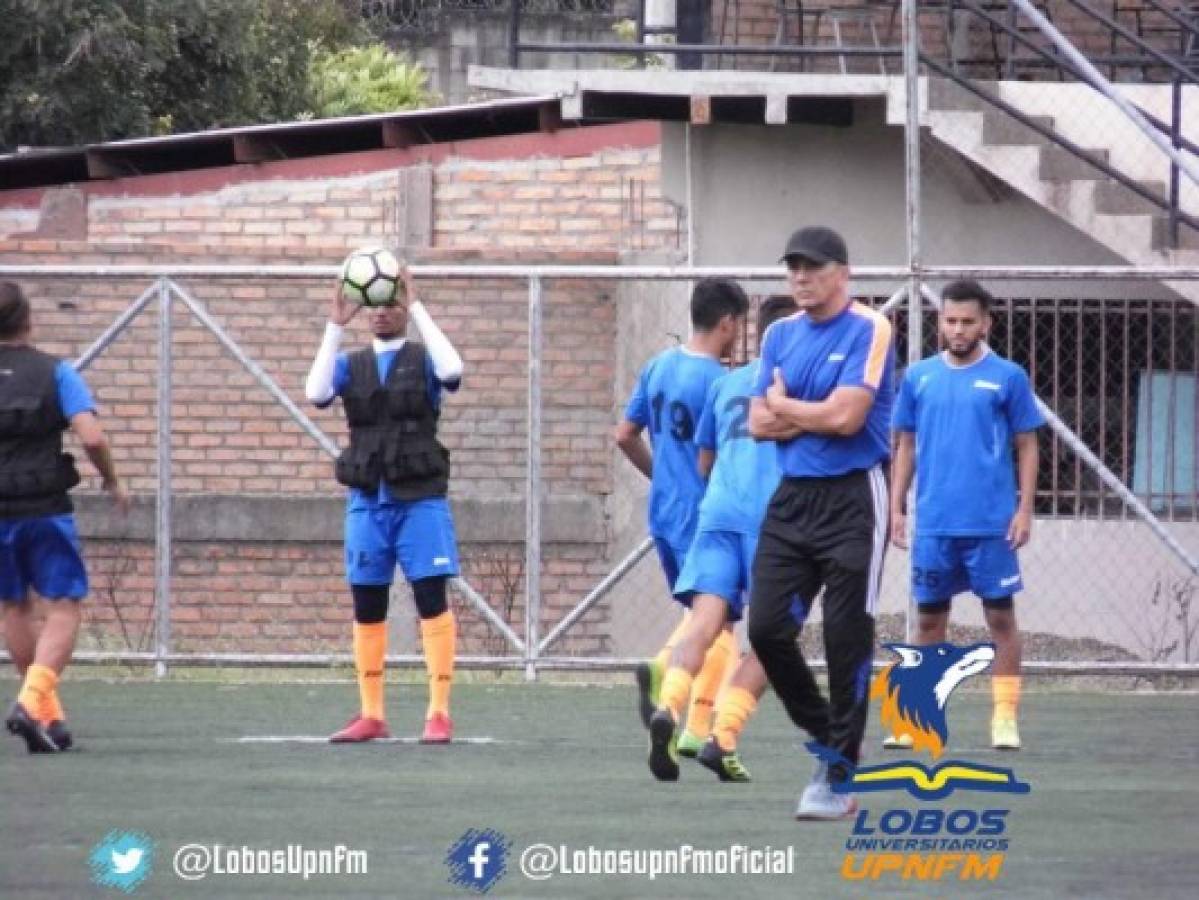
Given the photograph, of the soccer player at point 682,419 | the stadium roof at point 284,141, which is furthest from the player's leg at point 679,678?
the stadium roof at point 284,141

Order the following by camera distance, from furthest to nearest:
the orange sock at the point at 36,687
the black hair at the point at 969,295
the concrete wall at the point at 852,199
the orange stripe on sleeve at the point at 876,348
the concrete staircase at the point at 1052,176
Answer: the concrete wall at the point at 852,199 < the concrete staircase at the point at 1052,176 < the black hair at the point at 969,295 < the orange sock at the point at 36,687 < the orange stripe on sleeve at the point at 876,348

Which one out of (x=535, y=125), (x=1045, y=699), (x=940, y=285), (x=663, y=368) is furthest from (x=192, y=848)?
(x=535, y=125)

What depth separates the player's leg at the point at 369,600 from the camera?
12.8 metres

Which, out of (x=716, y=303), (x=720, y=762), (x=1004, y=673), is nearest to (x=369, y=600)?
(x=716, y=303)

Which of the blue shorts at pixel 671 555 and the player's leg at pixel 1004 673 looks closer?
the blue shorts at pixel 671 555

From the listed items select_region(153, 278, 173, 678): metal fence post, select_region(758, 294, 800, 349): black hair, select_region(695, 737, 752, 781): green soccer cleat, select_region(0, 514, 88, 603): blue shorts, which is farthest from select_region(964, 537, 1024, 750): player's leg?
select_region(153, 278, 173, 678): metal fence post

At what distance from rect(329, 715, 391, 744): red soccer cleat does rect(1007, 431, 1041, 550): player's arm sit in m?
2.87

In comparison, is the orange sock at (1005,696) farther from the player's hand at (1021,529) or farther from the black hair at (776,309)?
the black hair at (776,309)

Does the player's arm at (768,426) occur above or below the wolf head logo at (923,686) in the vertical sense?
above

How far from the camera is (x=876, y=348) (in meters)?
10.1

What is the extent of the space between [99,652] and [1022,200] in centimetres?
671

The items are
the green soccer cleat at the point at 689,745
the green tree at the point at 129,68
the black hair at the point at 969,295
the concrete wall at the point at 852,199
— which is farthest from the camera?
the green tree at the point at 129,68

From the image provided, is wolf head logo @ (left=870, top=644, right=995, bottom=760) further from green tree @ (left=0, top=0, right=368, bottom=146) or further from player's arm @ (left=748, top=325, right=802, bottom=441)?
green tree @ (left=0, top=0, right=368, bottom=146)

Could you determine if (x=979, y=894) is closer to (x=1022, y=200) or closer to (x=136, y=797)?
(x=136, y=797)
